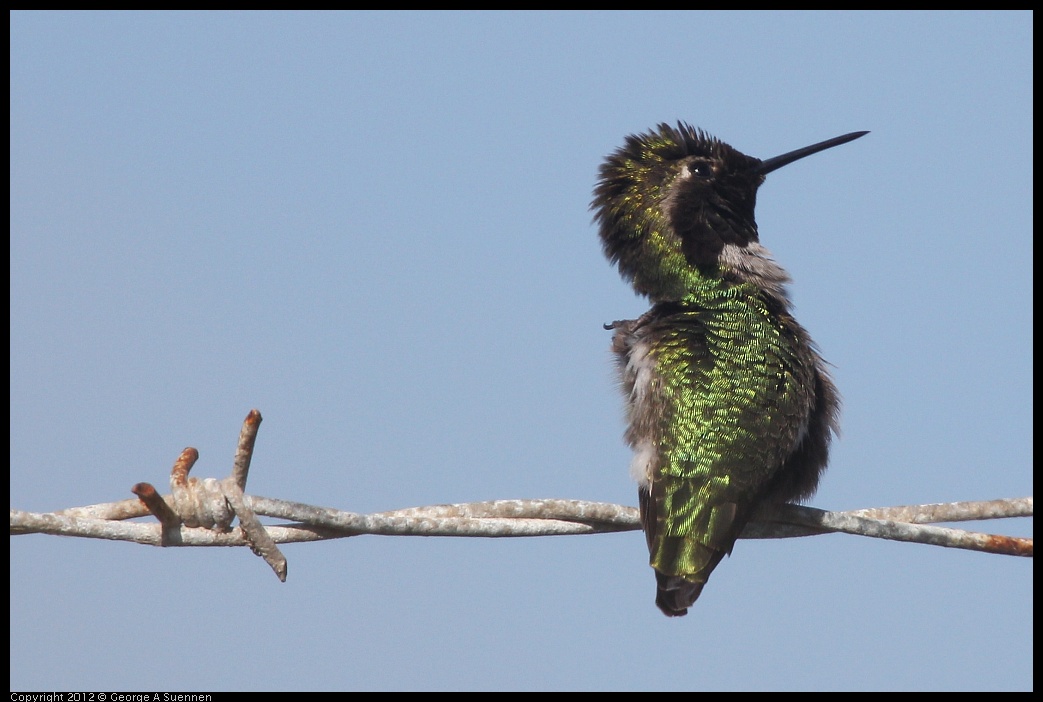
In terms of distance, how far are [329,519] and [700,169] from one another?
4232 mm

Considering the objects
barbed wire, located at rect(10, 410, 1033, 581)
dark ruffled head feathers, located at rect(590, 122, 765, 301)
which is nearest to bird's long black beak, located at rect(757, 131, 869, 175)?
dark ruffled head feathers, located at rect(590, 122, 765, 301)

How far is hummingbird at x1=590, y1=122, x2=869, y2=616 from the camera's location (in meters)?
5.06

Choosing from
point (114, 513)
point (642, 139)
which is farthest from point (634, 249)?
point (114, 513)

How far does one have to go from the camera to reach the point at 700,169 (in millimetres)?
7121

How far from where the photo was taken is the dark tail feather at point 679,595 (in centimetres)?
489

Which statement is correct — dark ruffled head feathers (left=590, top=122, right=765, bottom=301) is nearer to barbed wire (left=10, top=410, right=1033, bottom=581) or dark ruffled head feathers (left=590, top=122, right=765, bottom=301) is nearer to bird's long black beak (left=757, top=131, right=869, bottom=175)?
bird's long black beak (left=757, top=131, right=869, bottom=175)

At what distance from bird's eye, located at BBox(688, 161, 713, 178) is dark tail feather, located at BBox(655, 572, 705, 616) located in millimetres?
3018

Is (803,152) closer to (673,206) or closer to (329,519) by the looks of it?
(673,206)

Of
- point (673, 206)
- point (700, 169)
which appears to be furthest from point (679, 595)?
point (700, 169)

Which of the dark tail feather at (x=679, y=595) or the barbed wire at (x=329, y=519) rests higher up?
the barbed wire at (x=329, y=519)

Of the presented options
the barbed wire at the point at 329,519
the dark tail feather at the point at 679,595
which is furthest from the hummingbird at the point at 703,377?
the barbed wire at the point at 329,519

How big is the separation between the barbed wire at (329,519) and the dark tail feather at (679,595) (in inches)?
18.2

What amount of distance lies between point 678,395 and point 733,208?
2043 millimetres

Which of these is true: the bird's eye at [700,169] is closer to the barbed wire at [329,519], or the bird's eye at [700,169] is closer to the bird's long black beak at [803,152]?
the bird's long black beak at [803,152]
